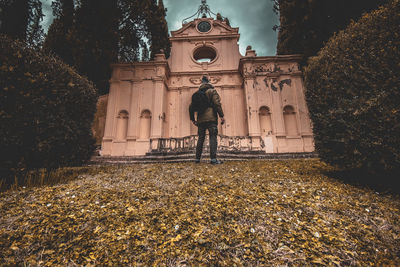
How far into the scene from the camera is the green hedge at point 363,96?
9.55ft

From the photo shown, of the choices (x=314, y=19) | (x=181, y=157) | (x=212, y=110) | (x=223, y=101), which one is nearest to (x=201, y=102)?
(x=212, y=110)

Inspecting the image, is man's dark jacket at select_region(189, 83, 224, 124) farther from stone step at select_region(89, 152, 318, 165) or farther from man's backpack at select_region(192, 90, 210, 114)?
stone step at select_region(89, 152, 318, 165)

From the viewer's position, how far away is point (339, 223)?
1991mm

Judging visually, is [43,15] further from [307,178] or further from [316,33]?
[316,33]

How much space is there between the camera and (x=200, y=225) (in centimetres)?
192

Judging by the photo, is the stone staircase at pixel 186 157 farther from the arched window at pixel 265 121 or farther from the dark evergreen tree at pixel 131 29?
the dark evergreen tree at pixel 131 29

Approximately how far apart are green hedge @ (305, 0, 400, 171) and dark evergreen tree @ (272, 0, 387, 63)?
17.4 feet

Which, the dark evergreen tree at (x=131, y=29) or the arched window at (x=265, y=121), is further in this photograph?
the arched window at (x=265, y=121)

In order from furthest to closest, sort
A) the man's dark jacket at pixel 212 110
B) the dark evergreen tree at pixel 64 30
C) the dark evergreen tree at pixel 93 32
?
the dark evergreen tree at pixel 64 30, the dark evergreen tree at pixel 93 32, the man's dark jacket at pixel 212 110


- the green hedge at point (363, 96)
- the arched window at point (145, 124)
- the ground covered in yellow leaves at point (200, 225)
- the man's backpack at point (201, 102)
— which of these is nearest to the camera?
the ground covered in yellow leaves at point (200, 225)

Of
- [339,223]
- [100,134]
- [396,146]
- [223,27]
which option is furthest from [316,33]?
[100,134]

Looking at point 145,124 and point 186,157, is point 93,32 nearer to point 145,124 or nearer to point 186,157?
point 145,124

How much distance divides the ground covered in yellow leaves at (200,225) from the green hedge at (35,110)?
1365 mm

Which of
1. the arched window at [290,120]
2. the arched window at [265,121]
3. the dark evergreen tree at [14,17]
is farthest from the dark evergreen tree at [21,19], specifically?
the arched window at [290,120]
